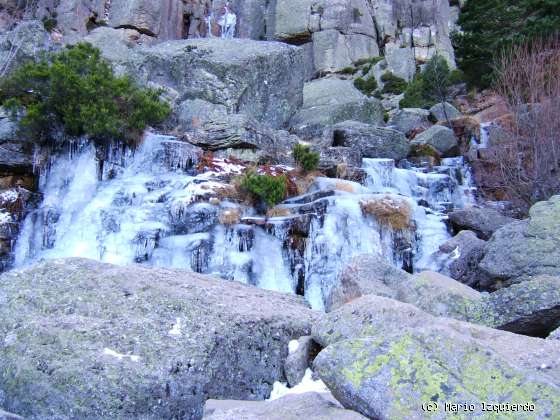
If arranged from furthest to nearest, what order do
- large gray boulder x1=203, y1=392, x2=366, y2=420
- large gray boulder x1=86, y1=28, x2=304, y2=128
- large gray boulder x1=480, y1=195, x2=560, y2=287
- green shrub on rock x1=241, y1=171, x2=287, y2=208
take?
large gray boulder x1=86, y1=28, x2=304, y2=128
green shrub on rock x1=241, y1=171, x2=287, y2=208
large gray boulder x1=480, y1=195, x2=560, y2=287
large gray boulder x1=203, y1=392, x2=366, y2=420

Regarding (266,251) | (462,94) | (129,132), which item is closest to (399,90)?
(462,94)

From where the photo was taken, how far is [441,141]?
20.9m

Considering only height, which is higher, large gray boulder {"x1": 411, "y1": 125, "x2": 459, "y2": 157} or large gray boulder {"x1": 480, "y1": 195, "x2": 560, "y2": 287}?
large gray boulder {"x1": 411, "y1": 125, "x2": 459, "y2": 157}

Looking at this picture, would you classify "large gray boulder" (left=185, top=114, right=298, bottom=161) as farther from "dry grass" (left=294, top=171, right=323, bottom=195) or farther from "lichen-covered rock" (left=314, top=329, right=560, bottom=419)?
"lichen-covered rock" (left=314, top=329, right=560, bottom=419)

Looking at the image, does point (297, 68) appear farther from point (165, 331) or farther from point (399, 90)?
point (165, 331)

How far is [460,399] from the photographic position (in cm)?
322

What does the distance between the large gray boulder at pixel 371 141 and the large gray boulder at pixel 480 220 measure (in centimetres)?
581

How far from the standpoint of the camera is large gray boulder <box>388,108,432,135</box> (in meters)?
25.0

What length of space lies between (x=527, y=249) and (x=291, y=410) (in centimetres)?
528

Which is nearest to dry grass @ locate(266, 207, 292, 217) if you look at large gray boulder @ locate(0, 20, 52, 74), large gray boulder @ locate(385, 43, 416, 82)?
large gray boulder @ locate(0, 20, 52, 74)

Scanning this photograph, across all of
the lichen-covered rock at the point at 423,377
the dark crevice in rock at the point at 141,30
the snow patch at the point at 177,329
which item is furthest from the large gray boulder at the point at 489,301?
the dark crevice in rock at the point at 141,30

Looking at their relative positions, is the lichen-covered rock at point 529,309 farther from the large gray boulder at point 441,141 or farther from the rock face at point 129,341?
the large gray boulder at point 441,141

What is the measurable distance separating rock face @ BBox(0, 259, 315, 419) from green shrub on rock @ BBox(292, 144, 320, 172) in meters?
10.4

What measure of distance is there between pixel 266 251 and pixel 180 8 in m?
30.7
